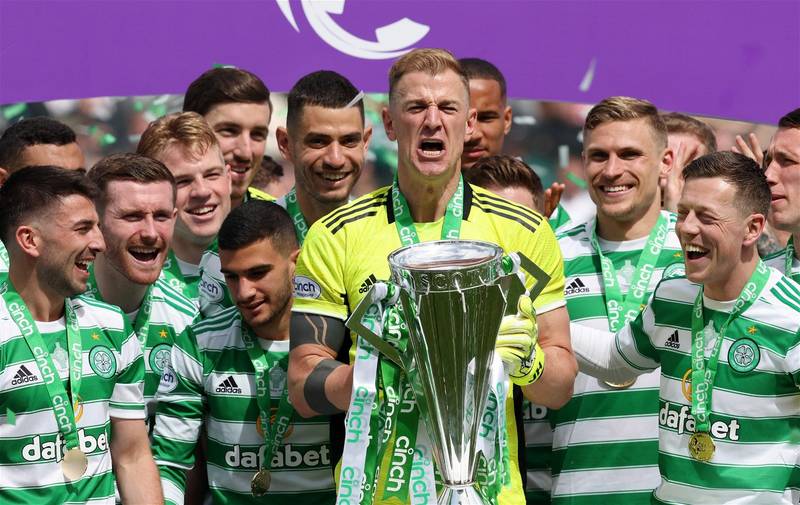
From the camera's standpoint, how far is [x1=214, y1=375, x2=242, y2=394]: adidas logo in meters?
4.96

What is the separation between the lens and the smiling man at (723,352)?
4312 mm

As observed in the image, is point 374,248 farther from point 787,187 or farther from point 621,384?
point 787,187

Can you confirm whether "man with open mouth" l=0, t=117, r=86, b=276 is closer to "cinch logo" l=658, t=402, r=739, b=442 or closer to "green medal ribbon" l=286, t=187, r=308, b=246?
"green medal ribbon" l=286, t=187, r=308, b=246

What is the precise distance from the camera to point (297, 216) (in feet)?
18.1

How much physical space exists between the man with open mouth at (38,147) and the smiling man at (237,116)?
639 mm

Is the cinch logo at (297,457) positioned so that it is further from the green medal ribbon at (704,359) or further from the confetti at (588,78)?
the confetti at (588,78)

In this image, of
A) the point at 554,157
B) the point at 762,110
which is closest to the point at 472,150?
the point at 554,157

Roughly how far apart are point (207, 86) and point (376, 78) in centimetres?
106

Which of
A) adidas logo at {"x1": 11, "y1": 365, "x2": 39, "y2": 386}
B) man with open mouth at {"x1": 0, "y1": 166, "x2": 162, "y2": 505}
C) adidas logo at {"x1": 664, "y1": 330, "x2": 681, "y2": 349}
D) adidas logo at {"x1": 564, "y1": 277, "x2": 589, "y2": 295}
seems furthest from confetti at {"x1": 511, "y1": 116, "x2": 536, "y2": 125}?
adidas logo at {"x1": 11, "y1": 365, "x2": 39, "y2": 386}

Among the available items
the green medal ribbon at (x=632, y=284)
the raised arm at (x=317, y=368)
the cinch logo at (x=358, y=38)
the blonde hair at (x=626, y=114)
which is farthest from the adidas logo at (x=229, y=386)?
the cinch logo at (x=358, y=38)

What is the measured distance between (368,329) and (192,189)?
8.01ft

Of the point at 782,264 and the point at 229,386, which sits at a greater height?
the point at 782,264

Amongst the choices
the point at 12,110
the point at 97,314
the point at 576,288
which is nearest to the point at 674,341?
the point at 576,288

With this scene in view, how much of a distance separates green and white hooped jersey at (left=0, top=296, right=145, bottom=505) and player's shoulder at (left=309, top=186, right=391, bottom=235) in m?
0.85
